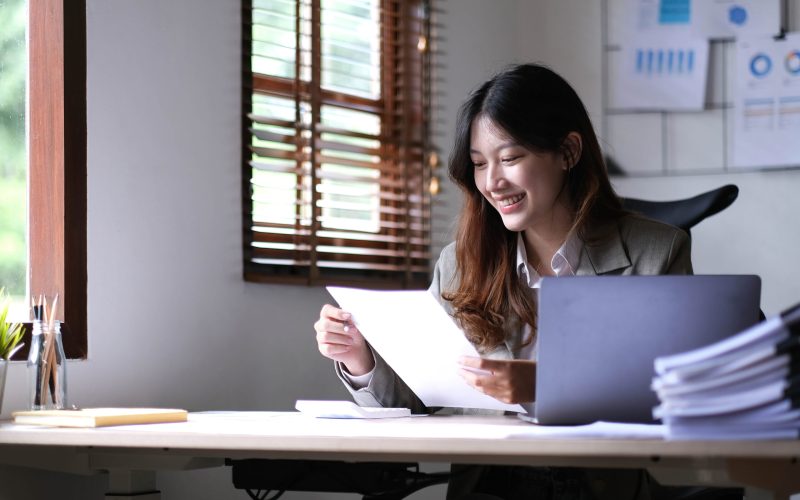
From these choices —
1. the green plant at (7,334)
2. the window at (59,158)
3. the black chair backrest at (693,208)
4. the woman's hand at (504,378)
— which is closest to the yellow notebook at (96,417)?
the green plant at (7,334)

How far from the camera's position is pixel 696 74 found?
3.32 m

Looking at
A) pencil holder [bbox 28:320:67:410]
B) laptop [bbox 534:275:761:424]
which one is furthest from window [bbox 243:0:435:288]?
laptop [bbox 534:275:761:424]

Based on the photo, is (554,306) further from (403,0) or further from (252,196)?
(403,0)

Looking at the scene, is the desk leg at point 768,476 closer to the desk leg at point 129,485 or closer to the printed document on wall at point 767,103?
the desk leg at point 129,485

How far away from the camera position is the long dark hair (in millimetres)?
2027

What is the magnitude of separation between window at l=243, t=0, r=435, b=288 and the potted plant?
26.7 inches

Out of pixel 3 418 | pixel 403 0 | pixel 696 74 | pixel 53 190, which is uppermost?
pixel 403 0

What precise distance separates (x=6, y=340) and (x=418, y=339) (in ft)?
2.58

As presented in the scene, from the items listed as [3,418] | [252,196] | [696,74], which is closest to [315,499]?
[252,196]

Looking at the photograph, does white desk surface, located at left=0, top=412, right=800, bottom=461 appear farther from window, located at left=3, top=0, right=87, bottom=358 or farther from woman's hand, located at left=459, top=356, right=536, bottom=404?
window, located at left=3, top=0, right=87, bottom=358

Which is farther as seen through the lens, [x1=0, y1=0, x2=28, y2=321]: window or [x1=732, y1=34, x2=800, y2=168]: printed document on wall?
[x1=732, y1=34, x2=800, y2=168]: printed document on wall

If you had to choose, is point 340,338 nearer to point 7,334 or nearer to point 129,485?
point 129,485

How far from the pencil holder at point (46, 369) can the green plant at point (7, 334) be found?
5 centimetres

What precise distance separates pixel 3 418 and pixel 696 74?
2.26m
